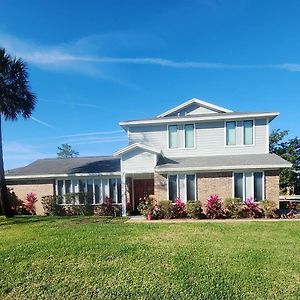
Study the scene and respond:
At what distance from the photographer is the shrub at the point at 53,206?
67.3 ft

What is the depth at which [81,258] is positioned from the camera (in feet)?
31.3

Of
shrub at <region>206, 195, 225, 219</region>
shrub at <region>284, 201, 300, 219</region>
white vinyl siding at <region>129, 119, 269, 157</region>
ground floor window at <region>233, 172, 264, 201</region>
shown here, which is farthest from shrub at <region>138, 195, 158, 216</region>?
shrub at <region>284, 201, 300, 219</region>

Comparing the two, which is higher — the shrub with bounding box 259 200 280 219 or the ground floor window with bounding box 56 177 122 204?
the ground floor window with bounding box 56 177 122 204

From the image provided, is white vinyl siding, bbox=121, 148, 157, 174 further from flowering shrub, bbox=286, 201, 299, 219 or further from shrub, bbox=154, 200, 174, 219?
flowering shrub, bbox=286, 201, 299, 219

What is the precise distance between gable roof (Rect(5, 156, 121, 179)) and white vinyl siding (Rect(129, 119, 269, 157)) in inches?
104

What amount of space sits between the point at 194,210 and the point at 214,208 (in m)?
1.16

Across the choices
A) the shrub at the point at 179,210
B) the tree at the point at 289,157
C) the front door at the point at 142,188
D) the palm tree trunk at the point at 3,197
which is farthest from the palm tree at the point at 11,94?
the tree at the point at 289,157

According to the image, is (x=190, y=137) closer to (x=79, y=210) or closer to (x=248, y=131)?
(x=248, y=131)

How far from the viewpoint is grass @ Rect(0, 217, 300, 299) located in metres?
7.60

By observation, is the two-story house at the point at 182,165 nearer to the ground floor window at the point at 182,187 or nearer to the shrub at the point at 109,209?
the ground floor window at the point at 182,187

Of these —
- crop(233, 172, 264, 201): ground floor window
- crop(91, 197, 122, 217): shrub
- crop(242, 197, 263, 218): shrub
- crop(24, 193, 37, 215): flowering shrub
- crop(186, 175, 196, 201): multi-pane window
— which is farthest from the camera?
crop(24, 193, 37, 215): flowering shrub

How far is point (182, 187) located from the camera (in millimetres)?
18797

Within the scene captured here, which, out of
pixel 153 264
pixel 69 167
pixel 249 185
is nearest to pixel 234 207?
pixel 249 185

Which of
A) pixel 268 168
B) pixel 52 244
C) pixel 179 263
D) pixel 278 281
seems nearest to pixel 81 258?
pixel 52 244
